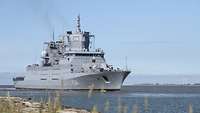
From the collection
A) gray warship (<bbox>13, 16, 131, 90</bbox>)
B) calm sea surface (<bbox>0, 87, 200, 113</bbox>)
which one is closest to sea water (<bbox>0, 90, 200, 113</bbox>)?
calm sea surface (<bbox>0, 87, 200, 113</bbox>)

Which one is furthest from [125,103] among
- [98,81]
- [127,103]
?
[98,81]

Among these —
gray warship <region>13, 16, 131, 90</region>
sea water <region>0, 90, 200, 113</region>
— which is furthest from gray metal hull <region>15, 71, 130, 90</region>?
sea water <region>0, 90, 200, 113</region>

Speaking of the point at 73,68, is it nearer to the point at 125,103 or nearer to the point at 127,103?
the point at 127,103

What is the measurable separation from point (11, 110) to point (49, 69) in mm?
94039

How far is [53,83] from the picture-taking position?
99938 millimetres

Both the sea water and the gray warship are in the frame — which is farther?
the gray warship

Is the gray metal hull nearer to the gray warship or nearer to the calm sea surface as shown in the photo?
the gray warship

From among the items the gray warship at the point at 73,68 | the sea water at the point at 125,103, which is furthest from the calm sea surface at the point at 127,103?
the gray warship at the point at 73,68

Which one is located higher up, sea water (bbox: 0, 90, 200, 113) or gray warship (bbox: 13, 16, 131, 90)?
gray warship (bbox: 13, 16, 131, 90)

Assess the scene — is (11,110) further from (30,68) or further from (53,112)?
(30,68)

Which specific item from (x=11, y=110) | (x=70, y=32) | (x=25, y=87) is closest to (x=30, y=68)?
(x=25, y=87)

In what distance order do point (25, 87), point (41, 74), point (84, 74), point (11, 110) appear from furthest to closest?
point (25, 87) → point (41, 74) → point (84, 74) → point (11, 110)

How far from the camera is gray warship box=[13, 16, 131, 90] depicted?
93.6 m

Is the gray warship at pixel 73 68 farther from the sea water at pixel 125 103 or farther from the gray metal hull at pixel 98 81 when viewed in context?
the sea water at pixel 125 103
